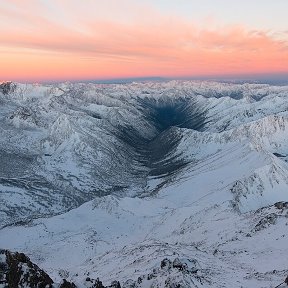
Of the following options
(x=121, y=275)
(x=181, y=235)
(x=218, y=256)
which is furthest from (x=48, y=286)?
(x=181, y=235)

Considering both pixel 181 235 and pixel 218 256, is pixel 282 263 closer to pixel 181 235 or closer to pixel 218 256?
pixel 218 256

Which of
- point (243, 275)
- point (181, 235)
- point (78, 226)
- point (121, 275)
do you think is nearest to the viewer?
point (243, 275)

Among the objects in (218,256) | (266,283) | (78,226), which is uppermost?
(266,283)

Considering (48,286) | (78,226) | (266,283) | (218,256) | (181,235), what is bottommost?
(78,226)

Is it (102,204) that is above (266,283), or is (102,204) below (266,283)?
below

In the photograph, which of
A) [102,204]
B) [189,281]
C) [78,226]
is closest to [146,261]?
[189,281]

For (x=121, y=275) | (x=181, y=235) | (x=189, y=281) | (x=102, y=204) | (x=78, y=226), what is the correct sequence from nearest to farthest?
(x=189, y=281)
(x=121, y=275)
(x=181, y=235)
(x=78, y=226)
(x=102, y=204)

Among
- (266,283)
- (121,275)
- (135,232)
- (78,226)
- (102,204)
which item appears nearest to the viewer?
(266,283)

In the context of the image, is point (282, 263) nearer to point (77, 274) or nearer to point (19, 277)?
point (77, 274)

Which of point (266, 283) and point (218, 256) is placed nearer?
point (266, 283)

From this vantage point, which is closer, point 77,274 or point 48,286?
point 48,286
